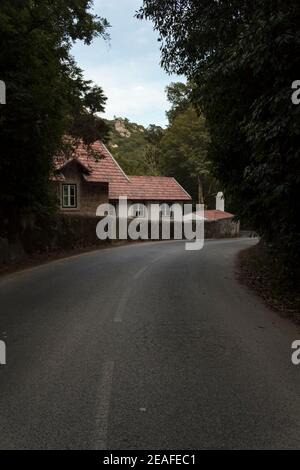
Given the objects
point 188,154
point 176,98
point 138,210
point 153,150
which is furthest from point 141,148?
point 138,210

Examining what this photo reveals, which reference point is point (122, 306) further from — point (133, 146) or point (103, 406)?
point (133, 146)

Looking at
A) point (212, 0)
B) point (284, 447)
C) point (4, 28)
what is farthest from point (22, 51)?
point (284, 447)

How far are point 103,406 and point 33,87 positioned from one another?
11741 mm

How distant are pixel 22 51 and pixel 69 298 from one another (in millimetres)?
7235

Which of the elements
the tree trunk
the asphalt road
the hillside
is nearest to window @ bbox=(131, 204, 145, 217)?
the tree trunk

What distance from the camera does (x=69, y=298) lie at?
1145 centimetres

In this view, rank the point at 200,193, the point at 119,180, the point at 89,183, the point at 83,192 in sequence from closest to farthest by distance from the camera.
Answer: the point at 83,192
the point at 89,183
the point at 119,180
the point at 200,193

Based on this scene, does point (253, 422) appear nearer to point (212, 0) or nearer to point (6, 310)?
point (6, 310)

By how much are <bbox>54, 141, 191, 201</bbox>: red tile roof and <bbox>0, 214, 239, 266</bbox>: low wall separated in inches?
178

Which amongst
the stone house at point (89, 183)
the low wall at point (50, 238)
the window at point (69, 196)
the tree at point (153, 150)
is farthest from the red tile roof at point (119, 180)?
the tree at point (153, 150)

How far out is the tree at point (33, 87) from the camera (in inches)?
540

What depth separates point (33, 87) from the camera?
14.8 meters

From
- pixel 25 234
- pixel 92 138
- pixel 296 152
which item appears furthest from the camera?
pixel 92 138

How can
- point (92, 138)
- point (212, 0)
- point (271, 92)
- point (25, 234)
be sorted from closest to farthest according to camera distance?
point (271, 92), point (212, 0), point (25, 234), point (92, 138)
